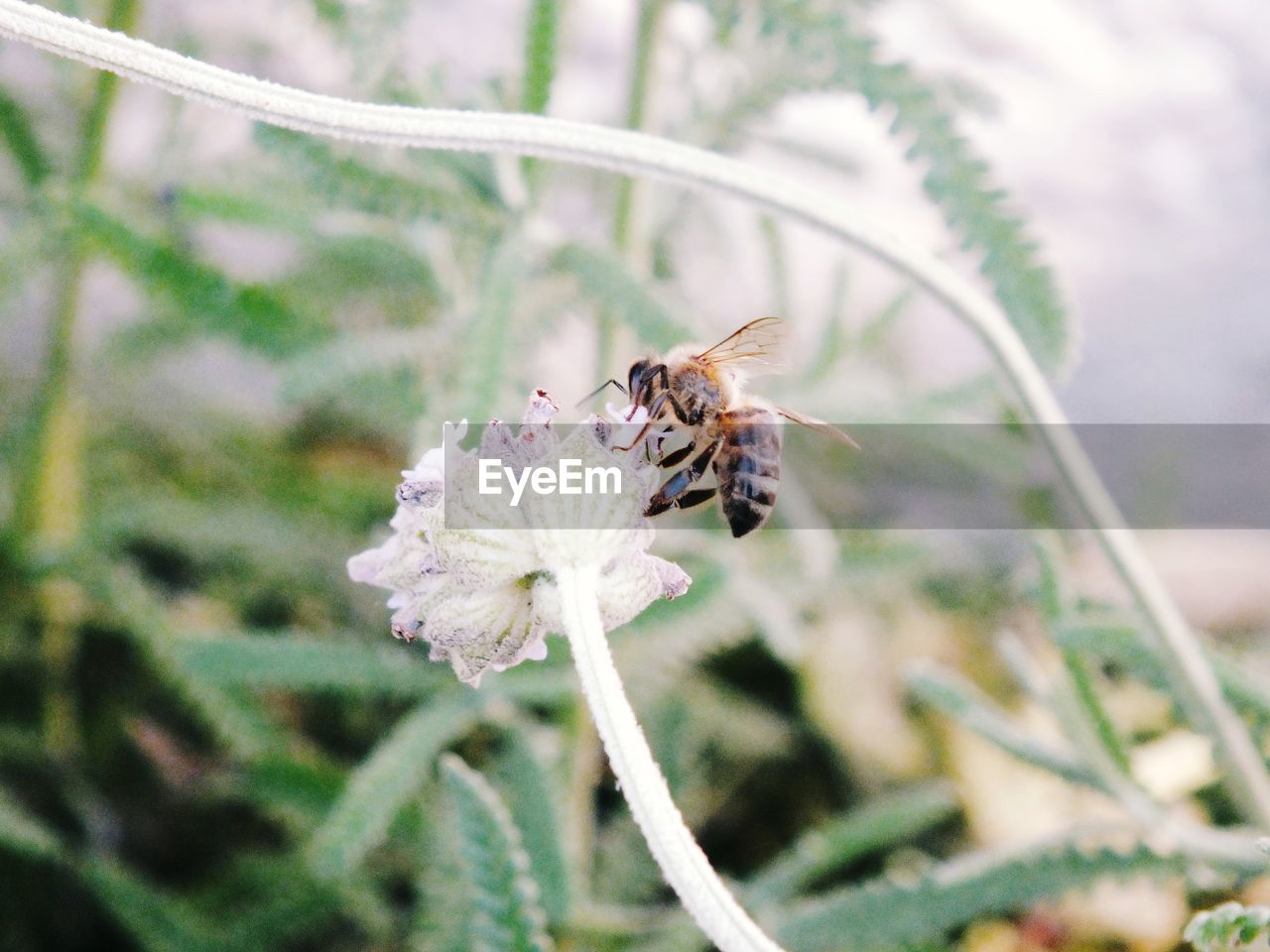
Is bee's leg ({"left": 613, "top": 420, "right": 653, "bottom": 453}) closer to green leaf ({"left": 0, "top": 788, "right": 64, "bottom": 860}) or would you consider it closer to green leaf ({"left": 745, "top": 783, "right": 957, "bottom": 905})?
green leaf ({"left": 745, "top": 783, "right": 957, "bottom": 905})

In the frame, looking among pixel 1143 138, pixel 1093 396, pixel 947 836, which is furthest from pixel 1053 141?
pixel 947 836

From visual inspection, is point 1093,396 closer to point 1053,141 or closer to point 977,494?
point 977,494

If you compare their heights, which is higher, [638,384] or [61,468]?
[61,468]

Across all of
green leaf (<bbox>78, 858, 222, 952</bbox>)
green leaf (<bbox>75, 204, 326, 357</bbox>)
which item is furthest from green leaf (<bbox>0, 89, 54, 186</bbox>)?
green leaf (<bbox>78, 858, 222, 952</bbox>)

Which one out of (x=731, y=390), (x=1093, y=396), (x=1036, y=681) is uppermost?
(x=1093, y=396)

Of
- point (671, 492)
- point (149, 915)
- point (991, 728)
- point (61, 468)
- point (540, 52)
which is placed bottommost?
point (149, 915)

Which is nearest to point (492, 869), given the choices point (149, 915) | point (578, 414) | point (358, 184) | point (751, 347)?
point (751, 347)

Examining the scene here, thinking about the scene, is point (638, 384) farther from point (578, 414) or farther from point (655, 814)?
point (578, 414)
